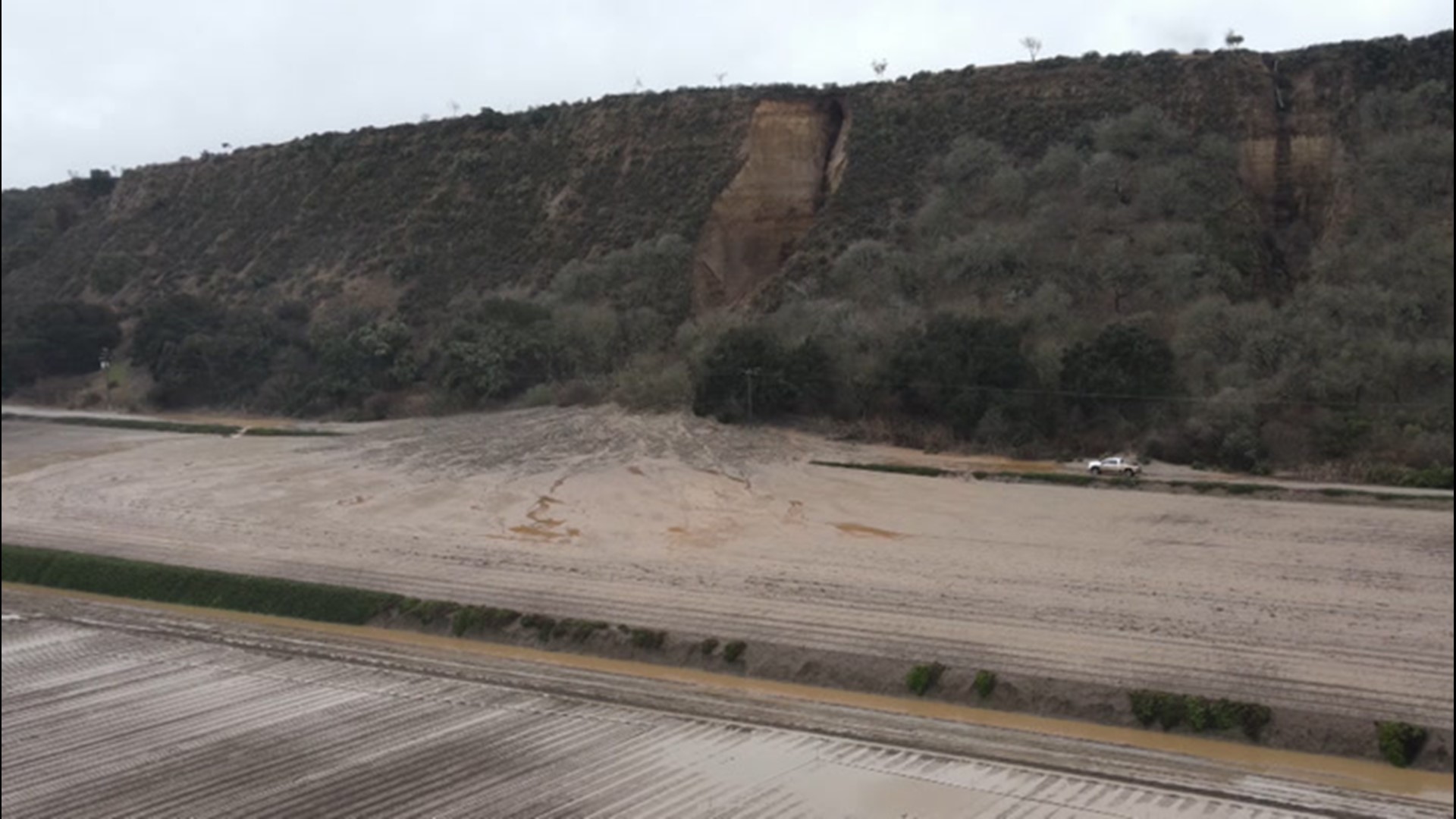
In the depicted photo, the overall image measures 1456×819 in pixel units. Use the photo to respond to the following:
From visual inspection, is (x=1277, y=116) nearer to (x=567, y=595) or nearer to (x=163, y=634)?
(x=567, y=595)

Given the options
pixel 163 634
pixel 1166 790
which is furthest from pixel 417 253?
pixel 1166 790

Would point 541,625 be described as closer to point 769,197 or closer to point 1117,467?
point 1117,467

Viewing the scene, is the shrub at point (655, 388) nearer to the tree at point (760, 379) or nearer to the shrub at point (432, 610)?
the tree at point (760, 379)

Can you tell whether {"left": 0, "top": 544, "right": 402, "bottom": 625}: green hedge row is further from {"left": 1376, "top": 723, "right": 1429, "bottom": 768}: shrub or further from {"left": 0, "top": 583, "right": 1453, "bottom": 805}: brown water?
{"left": 1376, "top": 723, "right": 1429, "bottom": 768}: shrub

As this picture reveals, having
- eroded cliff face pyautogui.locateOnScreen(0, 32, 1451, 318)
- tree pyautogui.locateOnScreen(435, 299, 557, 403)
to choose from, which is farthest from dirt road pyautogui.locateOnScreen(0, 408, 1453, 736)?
eroded cliff face pyautogui.locateOnScreen(0, 32, 1451, 318)

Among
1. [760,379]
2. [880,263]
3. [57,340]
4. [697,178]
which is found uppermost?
[697,178]

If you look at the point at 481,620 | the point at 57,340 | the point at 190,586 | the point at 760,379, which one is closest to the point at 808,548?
the point at 481,620
